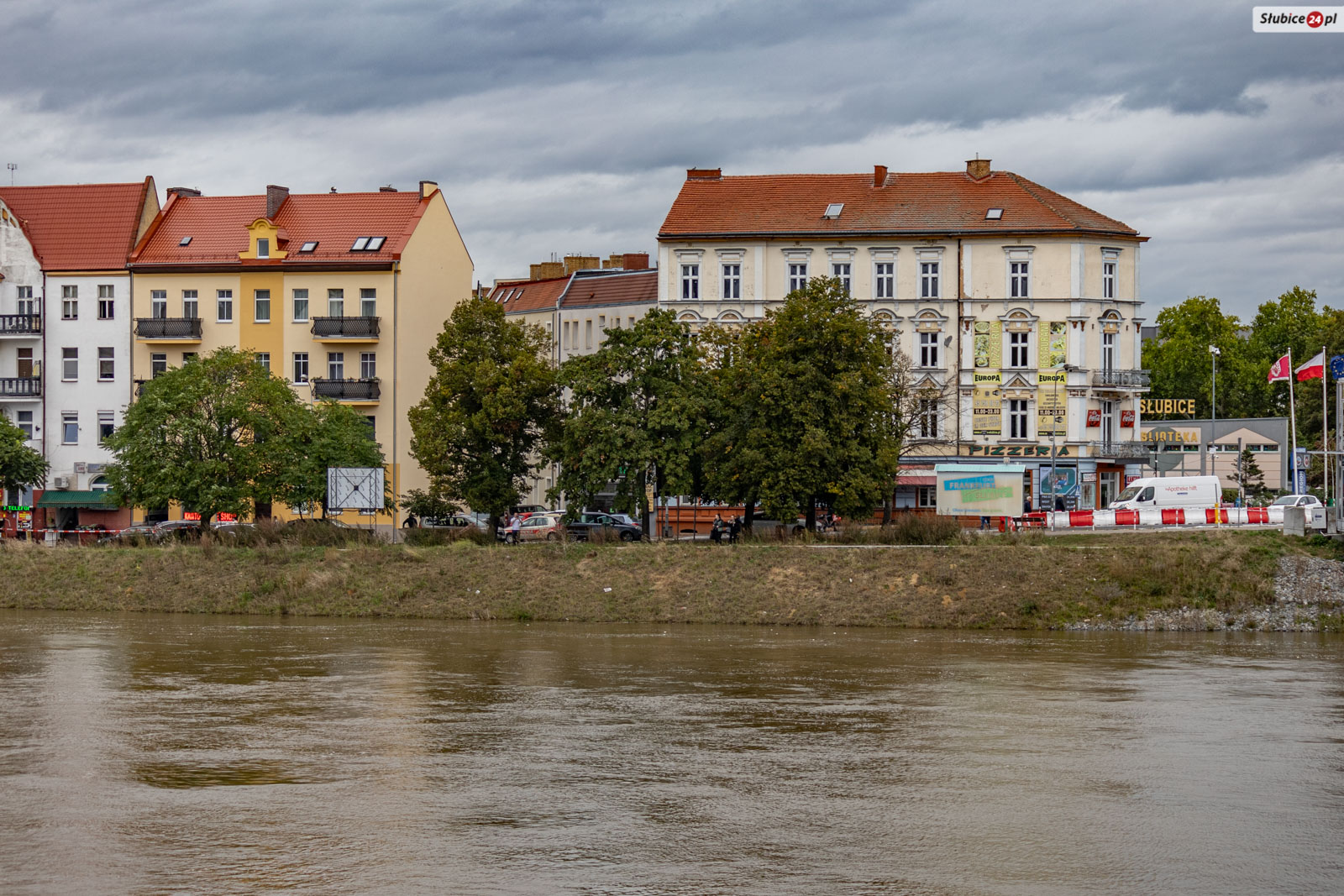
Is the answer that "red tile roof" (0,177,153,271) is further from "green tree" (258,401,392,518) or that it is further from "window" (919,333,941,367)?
"window" (919,333,941,367)

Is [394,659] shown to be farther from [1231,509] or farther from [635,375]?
[1231,509]

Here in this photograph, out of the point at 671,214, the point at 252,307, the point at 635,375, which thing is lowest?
the point at 635,375

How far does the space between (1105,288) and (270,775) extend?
59.1 metres

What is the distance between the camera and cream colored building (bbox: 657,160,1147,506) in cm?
7275

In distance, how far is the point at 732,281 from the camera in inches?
2931

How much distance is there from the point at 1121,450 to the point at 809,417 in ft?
88.6

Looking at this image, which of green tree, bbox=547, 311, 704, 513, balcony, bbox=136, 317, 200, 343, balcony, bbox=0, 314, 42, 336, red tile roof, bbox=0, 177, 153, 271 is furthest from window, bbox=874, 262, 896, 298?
balcony, bbox=0, 314, 42, 336

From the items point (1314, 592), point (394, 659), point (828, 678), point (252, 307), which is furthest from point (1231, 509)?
point (252, 307)

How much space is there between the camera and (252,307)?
244 ft

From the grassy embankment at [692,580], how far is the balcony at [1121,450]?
24.3m

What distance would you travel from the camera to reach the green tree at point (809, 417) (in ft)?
172

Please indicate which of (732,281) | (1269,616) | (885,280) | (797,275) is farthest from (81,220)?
(1269,616)

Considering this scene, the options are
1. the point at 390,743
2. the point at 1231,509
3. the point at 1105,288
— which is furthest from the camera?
the point at 1105,288

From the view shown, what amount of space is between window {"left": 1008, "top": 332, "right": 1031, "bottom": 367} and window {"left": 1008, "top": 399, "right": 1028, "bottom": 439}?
5.85 feet
